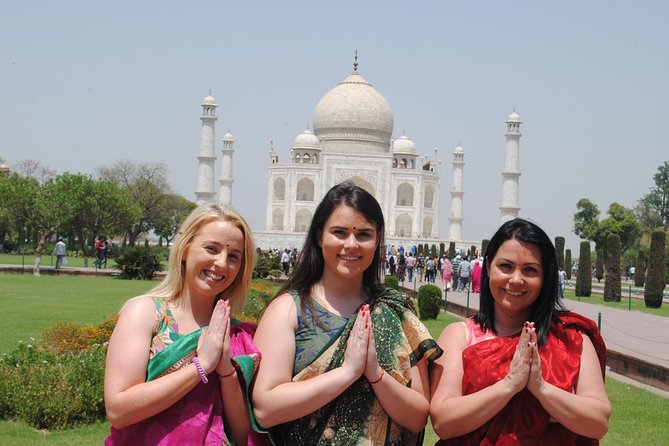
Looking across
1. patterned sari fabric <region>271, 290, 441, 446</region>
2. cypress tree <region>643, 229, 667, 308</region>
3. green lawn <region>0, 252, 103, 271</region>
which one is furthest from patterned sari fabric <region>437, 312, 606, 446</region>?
green lawn <region>0, 252, 103, 271</region>

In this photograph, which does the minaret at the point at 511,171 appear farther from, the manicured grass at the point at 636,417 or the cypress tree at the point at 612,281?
the manicured grass at the point at 636,417

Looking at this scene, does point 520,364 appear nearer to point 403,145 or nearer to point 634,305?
point 634,305

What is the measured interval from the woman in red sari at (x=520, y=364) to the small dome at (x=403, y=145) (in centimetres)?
4544

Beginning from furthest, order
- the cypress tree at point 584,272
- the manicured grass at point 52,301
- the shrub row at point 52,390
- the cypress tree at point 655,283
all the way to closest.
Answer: the cypress tree at point 584,272
the cypress tree at point 655,283
the manicured grass at point 52,301
the shrub row at point 52,390

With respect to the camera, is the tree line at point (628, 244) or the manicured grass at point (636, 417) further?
the tree line at point (628, 244)

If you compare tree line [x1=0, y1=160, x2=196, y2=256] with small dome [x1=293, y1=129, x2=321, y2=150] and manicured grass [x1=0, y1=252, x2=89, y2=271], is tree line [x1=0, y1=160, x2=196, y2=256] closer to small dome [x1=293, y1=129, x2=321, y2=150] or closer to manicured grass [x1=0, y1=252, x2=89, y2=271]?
manicured grass [x1=0, y1=252, x2=89, y2=271]

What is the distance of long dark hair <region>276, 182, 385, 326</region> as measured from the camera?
268 cm

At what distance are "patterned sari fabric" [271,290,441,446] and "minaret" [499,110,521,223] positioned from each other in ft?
133

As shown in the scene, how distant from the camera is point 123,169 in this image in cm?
4553

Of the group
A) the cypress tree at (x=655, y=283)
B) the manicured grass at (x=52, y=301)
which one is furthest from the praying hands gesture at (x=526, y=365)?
the cypress tree at (x=655, y=283)

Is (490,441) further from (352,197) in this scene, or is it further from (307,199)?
(307,199)

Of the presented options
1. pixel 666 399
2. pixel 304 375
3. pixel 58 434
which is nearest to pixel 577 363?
pixel 304 375

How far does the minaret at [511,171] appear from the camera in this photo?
42281mm

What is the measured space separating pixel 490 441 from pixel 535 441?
0.42 ft
